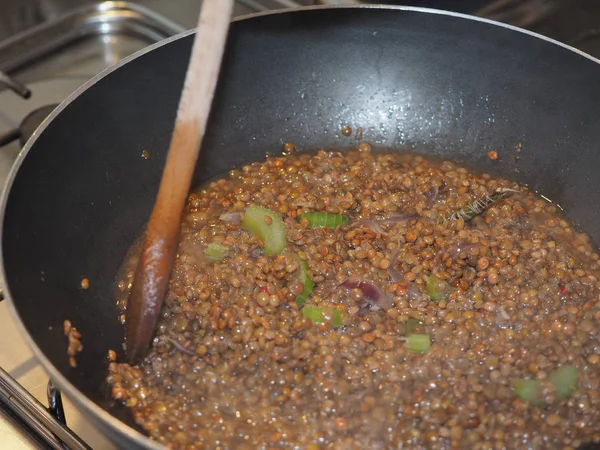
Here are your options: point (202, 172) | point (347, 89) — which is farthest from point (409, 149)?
point (202, 172)

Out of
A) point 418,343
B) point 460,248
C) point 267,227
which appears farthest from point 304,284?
point 460,248

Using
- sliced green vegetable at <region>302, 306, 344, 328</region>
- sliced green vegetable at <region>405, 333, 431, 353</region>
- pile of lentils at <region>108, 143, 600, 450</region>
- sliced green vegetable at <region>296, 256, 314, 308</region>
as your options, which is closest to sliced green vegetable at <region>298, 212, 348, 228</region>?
pile of lentils at <region>108, 143, 600, 450</region>

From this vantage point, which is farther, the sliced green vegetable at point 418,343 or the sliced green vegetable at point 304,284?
the sliced green vegetable at point 304,284

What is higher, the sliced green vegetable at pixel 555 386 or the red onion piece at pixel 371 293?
the red onion piece at pixel 371 293

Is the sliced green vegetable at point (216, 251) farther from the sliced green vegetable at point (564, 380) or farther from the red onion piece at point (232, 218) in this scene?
the sliced green vegetable at point (564, 380)

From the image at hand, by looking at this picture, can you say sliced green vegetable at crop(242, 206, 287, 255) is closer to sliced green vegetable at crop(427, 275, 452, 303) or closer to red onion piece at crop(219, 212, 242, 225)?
red onion piece at crop(219, 212, 242, 225)

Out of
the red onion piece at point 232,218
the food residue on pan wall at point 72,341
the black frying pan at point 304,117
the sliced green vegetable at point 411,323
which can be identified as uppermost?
Result: the black frying pan at point 304,117

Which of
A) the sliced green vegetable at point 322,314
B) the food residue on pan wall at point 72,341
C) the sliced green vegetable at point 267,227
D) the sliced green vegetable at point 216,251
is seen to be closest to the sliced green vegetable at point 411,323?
the sliced green vegetable at point 322,314
